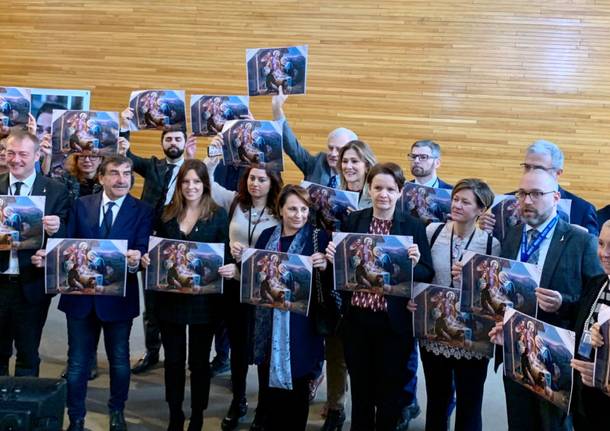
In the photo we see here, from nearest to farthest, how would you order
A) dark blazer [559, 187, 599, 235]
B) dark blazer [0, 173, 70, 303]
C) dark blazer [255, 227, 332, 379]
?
dark blazer [255, 227, 332, 379] < dark blazer [0, 173, 70, 303] < dark blazer [559, 187, 599, 235]

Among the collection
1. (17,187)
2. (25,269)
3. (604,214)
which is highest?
(17,187)

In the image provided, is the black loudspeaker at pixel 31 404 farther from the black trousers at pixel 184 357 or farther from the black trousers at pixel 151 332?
the black trousers at pixel 151 332

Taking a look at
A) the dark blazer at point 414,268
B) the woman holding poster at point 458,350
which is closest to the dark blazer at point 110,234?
the dark blazer at point 414,268

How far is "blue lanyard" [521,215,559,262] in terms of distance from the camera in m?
3.13

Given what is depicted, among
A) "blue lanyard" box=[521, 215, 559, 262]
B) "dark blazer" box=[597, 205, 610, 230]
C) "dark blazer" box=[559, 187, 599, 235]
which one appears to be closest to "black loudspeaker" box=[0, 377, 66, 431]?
"blue lanyard" box=[521, 215, 559, 262]

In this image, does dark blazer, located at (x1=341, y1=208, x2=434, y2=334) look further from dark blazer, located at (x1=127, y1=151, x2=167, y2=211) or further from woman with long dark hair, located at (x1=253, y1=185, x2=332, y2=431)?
dark blazer, located at (x1=127, y1=151, x2=167, y2=211)

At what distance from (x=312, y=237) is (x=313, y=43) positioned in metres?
4.75

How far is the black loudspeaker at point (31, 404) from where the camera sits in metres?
2.81

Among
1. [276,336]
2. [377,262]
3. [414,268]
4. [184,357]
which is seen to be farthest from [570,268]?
[184,357]

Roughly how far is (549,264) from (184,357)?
198 centimetres

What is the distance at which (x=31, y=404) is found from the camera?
Answer: 286 cm

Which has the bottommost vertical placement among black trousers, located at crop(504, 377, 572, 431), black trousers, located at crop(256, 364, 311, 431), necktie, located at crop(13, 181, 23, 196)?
black trousers, located at crop(256, 364, 311, 431)

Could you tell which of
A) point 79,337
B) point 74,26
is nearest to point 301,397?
point 79,337

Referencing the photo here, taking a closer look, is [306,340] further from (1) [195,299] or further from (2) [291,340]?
(1) [195,299]
